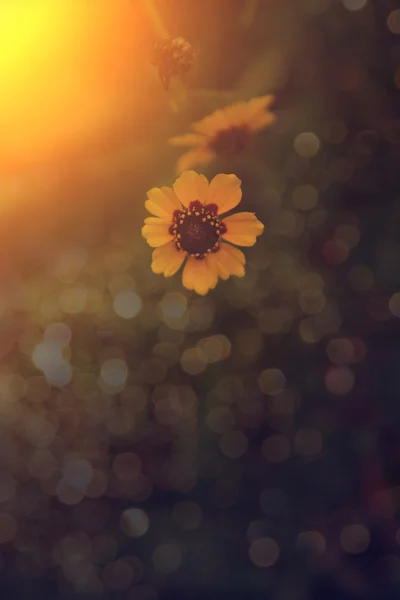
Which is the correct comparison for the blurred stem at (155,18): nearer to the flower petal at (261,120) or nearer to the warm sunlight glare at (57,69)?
the warm sunlight glare at (57,69)

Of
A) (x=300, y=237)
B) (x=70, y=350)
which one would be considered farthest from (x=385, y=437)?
(x=70, y=350)

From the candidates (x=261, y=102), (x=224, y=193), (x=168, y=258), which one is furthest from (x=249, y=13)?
(x=168, y=258)

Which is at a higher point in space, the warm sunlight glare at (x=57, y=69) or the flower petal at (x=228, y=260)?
the warm sunlight glare at (x=57, y=69)

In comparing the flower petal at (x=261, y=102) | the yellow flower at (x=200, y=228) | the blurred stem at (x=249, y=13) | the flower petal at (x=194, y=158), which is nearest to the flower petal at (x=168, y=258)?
the yellow flower at (x=200, y=228)

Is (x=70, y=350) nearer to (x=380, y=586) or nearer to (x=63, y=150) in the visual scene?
(x=63, y=150)

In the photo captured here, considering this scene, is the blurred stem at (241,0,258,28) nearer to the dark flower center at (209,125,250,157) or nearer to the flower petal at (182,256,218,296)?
the dark flower center at (209,125,250,157)
